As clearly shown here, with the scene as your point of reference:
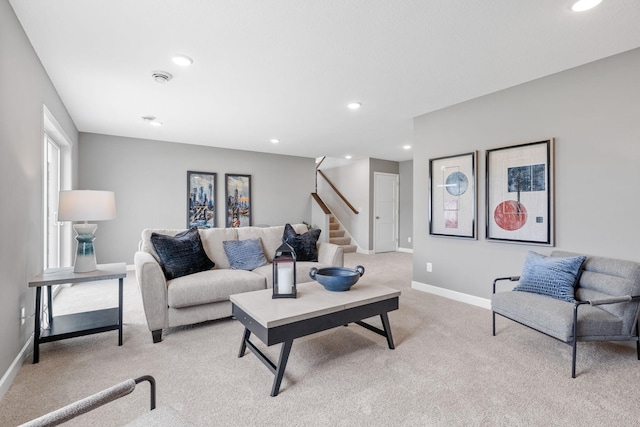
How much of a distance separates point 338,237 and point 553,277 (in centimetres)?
588

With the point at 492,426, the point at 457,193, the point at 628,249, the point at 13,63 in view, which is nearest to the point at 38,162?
the point at 13,63

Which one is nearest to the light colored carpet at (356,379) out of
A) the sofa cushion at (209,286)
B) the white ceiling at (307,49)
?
the sofa cushion at (209,286)

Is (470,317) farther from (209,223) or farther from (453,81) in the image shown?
(209,223)

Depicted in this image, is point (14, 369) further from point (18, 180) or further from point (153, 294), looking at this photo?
point (18, 180)

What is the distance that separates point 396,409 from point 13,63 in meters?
3.22

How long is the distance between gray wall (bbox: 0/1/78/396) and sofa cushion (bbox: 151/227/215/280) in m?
0.91

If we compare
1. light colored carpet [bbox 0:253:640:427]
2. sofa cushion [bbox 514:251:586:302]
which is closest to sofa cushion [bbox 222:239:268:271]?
light colored carpet [bbox 0:253:640:427]

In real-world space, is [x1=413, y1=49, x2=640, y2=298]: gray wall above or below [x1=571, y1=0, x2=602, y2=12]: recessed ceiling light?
below

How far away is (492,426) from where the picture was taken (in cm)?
158

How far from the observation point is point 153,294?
257 cm

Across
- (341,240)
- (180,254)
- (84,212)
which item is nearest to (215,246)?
(180,254)

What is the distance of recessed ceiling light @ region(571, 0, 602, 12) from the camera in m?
1.89

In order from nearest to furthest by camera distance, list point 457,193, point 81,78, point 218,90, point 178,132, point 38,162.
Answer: point 38,162 < point 81,78 < point 218,90 < point 457,193 < point 178,132

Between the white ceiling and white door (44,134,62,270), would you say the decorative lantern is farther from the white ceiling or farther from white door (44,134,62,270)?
white door (44,134,62,270)
